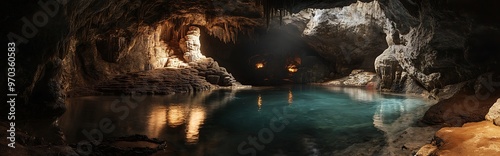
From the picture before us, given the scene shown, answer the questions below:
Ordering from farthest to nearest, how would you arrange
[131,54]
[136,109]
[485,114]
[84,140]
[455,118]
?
[131,54] < [136,109] < [455,118] < [485,114] < [84,140]

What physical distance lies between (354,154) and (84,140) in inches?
183

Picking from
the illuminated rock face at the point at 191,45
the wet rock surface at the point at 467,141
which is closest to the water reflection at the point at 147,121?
the wet rock surface at the point at 467,141

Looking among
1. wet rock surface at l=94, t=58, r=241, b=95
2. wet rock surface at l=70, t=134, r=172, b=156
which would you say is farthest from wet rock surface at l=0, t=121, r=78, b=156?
wet rock surface at l=94, t=58, r=241, b=95

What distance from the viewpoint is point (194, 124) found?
7828mm

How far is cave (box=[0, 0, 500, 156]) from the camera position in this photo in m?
5.56

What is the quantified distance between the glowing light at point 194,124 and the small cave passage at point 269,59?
16234 millimetres

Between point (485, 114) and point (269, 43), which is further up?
point (269, 43)

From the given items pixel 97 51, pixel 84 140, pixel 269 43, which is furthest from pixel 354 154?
pixel 269 43

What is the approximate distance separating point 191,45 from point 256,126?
1402 cm

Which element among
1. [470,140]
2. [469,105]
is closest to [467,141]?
[470,140]

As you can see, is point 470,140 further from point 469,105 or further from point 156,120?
point 156,120

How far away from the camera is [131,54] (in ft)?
59.1

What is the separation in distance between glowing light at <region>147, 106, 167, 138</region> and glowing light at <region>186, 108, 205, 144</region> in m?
0.62

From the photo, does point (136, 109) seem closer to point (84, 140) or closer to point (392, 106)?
point (84, 140)
